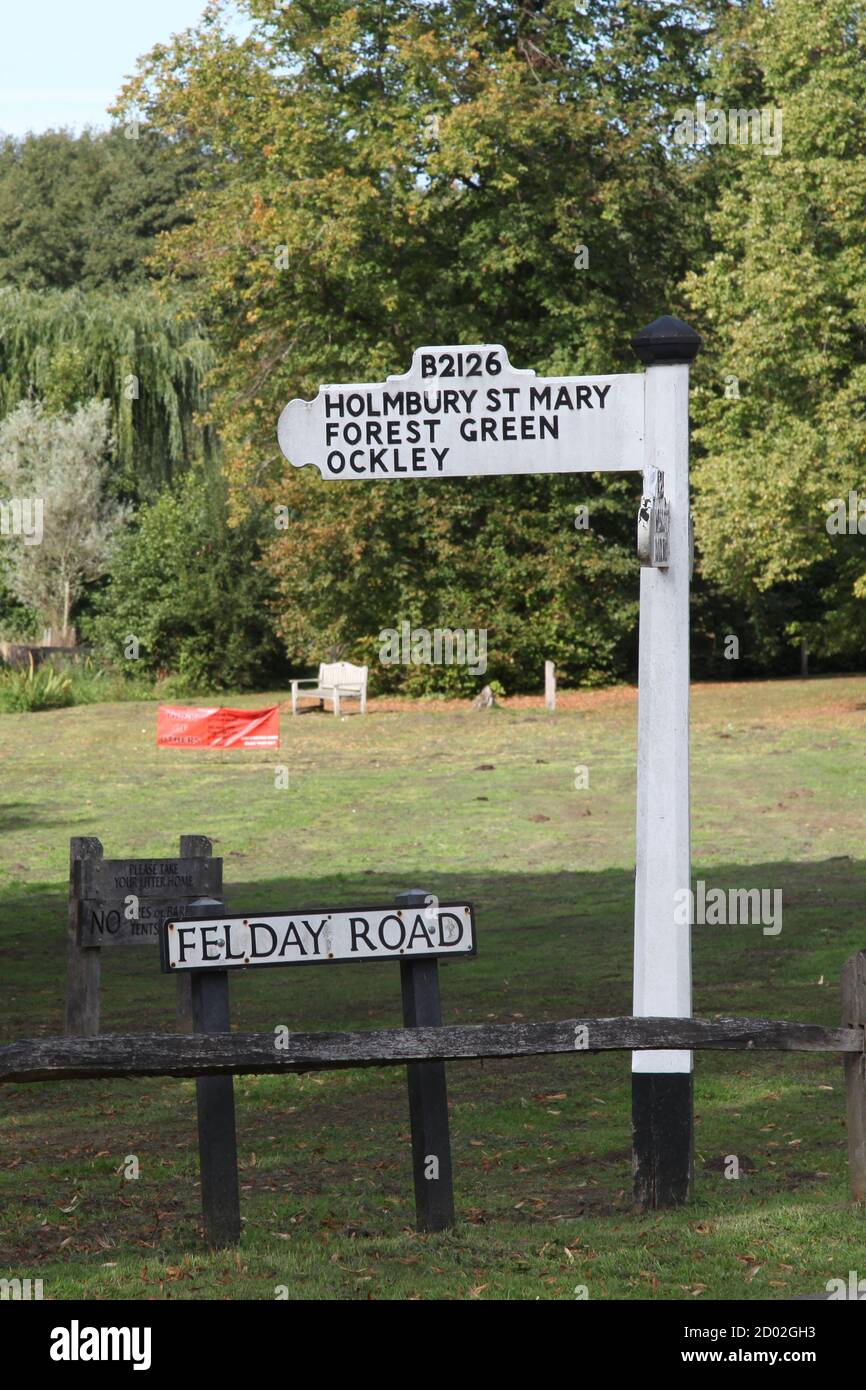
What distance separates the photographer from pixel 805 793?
76.9ft

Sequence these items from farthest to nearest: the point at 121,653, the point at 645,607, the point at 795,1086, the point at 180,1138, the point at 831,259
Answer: the point at 121,653 < the point at 831,259 < the point at 795,1086 < the point at 180,1138 < the point at 645,607

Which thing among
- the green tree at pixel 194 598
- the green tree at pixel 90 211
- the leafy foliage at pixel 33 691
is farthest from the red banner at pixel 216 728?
the green tree at pixel 90 211

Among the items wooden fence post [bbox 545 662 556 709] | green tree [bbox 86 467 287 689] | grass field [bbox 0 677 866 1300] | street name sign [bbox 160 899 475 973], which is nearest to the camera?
grass field [bbox 0 677 866 1300]

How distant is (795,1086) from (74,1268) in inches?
203

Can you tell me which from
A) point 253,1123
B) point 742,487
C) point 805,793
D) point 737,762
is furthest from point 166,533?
point 253,1123

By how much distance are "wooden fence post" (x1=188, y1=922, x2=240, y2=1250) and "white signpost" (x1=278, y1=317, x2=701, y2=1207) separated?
1679 mm

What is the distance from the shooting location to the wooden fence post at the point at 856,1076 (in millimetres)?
6719

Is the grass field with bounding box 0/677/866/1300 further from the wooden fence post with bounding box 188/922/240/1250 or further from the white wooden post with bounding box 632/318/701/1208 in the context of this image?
the white wooden post with bounding box 632/318/701/1208

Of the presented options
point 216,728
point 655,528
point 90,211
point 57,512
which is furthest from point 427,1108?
point 90,211

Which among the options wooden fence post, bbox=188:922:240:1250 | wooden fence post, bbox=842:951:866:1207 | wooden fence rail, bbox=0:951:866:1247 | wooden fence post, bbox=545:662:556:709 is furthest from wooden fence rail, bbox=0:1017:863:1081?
wooden fence post, bbox=545:662:556:709

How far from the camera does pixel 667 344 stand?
682cm

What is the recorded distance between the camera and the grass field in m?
6.07

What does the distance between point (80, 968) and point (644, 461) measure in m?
5.54

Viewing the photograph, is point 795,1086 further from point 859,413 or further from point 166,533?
point 166,533
